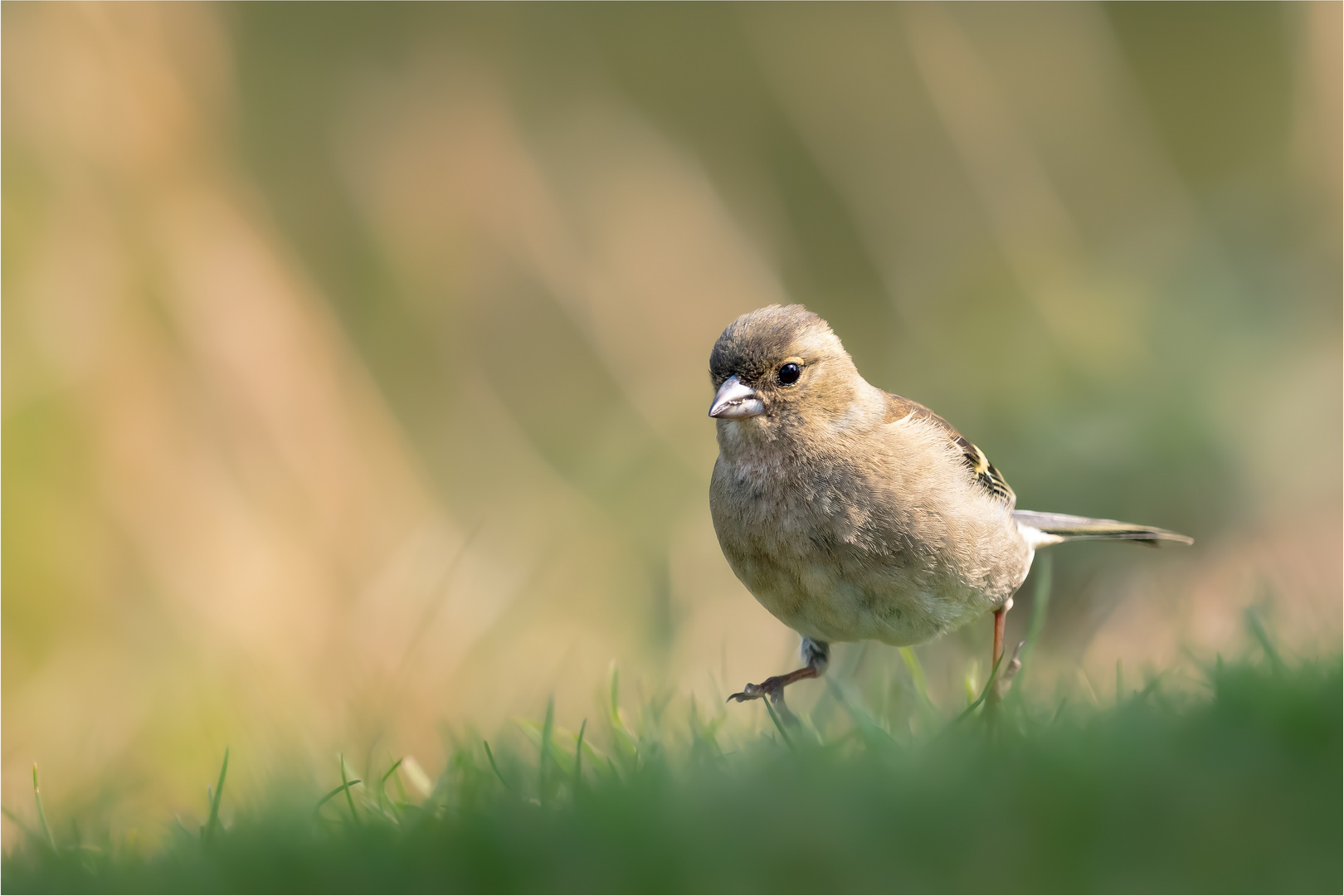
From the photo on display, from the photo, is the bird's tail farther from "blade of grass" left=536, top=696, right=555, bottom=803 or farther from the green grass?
"blade of grass" left=536, top=696, right=555, bottom=803

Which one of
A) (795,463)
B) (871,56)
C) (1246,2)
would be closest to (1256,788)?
(795,463)

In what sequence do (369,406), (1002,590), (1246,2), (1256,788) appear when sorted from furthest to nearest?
(1246,2)
(369,406)
(1002,590)
(1256,788)

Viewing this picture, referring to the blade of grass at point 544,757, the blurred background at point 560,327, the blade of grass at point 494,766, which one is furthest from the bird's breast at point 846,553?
the blade of grass at point 494,766

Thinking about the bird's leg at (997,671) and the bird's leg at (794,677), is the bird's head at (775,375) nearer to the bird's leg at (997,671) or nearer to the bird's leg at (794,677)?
the bird's leg at (794,677)

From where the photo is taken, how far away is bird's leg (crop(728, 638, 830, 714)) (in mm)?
3465

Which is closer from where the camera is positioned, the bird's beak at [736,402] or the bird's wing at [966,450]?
the bird's beak at [736,402]

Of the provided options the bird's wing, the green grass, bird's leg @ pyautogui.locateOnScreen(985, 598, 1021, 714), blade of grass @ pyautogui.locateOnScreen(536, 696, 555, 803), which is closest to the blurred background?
bird's leg @ pyautogui.locateOnScreen(985, 598, 1021, 714)

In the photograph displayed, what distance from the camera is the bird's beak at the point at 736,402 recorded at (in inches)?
140

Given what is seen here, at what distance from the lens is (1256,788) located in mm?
1967

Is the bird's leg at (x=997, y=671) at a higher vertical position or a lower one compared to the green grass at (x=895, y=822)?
higher

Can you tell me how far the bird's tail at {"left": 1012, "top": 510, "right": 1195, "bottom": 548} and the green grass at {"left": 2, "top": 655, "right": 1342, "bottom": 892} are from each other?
1.62 metres

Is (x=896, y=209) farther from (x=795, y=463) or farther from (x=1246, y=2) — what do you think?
(x=795, y=463)

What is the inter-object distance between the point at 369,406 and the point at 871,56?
6.00m

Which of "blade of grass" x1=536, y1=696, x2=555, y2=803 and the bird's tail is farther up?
the bird's tail
